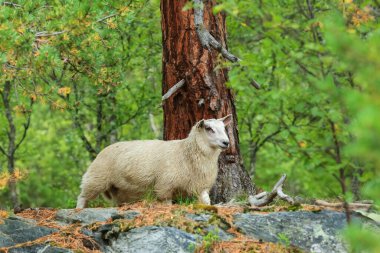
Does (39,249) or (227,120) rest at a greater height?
(227,120)

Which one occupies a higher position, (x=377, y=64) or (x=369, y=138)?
(x=377, y=64)

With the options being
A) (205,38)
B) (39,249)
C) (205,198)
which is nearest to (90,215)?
(39,249)

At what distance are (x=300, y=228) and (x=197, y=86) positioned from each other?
318 cm

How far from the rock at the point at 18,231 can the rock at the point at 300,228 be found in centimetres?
210

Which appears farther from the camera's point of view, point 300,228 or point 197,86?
A: point 197,86

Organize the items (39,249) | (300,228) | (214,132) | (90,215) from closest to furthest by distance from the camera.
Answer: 1. (39,249)
2. (300,228)
3. (90,215)
4. (214,132)

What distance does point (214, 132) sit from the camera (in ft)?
28.8

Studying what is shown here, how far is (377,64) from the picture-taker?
3.16m

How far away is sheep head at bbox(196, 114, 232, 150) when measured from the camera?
871cm

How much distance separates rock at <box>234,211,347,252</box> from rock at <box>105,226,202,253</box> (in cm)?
67

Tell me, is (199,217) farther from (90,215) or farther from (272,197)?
(90,215)

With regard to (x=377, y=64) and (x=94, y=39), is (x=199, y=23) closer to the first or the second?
(x=94, y=39)

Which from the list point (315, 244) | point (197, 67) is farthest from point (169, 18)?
point (315, 244)

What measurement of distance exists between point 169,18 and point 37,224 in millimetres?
4055
